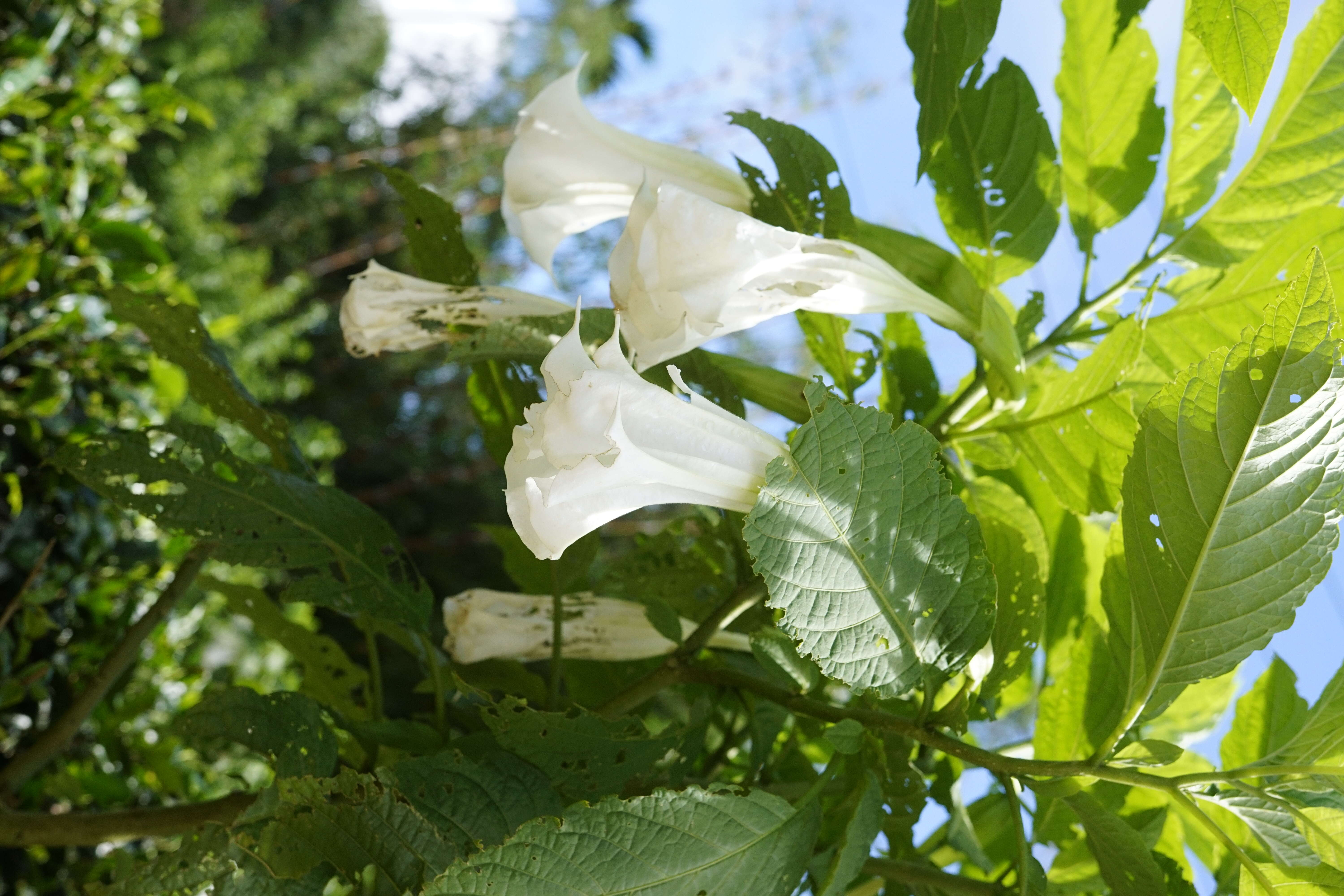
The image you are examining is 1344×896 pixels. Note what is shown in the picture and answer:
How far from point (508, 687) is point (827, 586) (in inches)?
6.3

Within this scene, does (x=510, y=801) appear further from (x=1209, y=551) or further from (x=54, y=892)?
(x=54, y=892)

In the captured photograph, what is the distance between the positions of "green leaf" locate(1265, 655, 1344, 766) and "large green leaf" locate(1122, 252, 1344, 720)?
0.15ft

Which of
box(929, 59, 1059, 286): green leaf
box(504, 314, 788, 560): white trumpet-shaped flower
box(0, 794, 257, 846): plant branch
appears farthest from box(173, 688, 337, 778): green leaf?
box(929, 59, 1059, 286): green leaf

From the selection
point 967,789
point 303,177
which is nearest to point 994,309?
point 967,789

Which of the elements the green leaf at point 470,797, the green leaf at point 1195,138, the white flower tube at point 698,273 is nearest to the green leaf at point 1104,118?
the green leaf at point 1195,138

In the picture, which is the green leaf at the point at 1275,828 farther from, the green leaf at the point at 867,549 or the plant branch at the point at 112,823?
the plant branch at the point at 112,823

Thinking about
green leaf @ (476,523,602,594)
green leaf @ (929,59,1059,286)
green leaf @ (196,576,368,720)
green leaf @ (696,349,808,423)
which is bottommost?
green leaf @ (196,576,368,720)

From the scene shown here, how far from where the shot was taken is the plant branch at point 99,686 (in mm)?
333

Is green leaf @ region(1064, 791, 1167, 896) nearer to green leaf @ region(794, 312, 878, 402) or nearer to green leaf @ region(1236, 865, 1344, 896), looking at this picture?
green leaf @ region(1236, 865, 1344, 896)

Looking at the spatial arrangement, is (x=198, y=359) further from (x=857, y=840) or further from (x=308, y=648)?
(x=857, y=840)

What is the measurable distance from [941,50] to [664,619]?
0.16 m

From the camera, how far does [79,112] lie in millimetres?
519

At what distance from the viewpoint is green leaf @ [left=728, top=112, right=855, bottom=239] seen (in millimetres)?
245

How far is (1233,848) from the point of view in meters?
0.20
